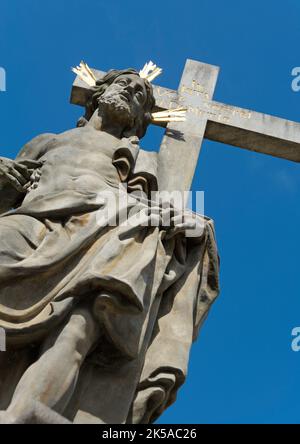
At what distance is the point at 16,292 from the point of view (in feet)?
16.4

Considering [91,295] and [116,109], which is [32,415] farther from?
[116,109]

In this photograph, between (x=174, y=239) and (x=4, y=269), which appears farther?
(x=174, y=239)

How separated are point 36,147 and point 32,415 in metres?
3.77

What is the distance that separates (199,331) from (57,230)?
1.69m

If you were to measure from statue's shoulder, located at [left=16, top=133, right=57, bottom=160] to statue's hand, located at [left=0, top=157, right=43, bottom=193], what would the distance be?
308 millimetres

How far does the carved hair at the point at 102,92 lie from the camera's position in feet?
25.9

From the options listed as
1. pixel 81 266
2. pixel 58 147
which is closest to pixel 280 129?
pixel 58 147

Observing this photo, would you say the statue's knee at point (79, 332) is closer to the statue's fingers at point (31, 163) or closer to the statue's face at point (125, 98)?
the statue's fingers at point (31, 163)

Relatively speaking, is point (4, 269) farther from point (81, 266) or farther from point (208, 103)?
point (208, 103)

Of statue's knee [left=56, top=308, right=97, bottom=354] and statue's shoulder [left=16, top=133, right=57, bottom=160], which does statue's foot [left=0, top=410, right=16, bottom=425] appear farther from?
statue's shoulder [left=16, top=133, right=57, bottom=160]

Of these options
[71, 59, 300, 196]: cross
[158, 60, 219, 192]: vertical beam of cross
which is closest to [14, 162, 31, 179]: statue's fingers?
[158, 60, 219, 192]: vertical beam of cross

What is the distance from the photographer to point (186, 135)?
9.10m

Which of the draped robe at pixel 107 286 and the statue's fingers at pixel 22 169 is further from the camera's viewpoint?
the statue's fingers at pixel 22 169

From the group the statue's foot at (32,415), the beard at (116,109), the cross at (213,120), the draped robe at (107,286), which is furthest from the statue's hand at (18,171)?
the statue's foot at (32,415)
